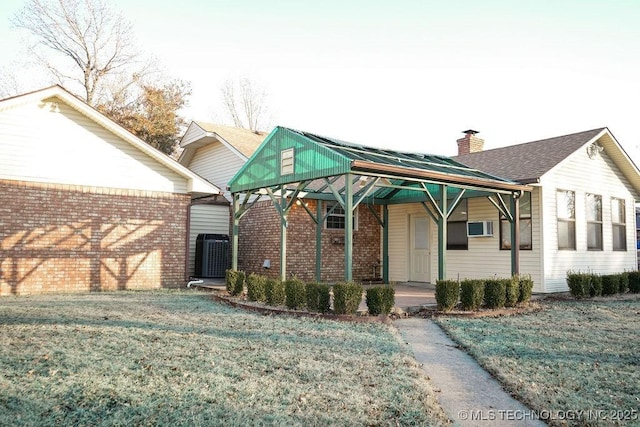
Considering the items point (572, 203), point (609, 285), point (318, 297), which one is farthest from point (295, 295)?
point (572, 203)

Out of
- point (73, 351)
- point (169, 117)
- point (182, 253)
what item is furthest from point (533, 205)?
point (169, 117)

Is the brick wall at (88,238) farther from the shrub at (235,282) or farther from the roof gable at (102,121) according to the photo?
the shrub at (235,282)

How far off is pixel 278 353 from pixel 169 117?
24.4 metres

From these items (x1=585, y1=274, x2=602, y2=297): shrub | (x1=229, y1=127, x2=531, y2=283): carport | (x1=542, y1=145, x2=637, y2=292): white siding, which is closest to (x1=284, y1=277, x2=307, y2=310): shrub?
(x1=229, y1=127, x2=531, y2=283): carport

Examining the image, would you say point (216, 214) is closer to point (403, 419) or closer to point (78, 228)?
point (78, 228)

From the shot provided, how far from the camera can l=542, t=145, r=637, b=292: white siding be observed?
12828 millimetres

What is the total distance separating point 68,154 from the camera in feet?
38.7

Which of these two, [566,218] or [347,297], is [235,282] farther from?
[566,218]

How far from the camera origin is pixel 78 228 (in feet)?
38.9

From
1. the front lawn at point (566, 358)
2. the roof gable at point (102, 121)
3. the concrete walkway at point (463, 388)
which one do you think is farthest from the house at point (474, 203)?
the concrete walkway at point (463, 388)

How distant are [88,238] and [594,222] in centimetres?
1379

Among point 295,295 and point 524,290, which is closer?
point 295,295

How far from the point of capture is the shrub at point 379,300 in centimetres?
842

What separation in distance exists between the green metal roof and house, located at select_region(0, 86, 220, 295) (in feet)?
7.28
